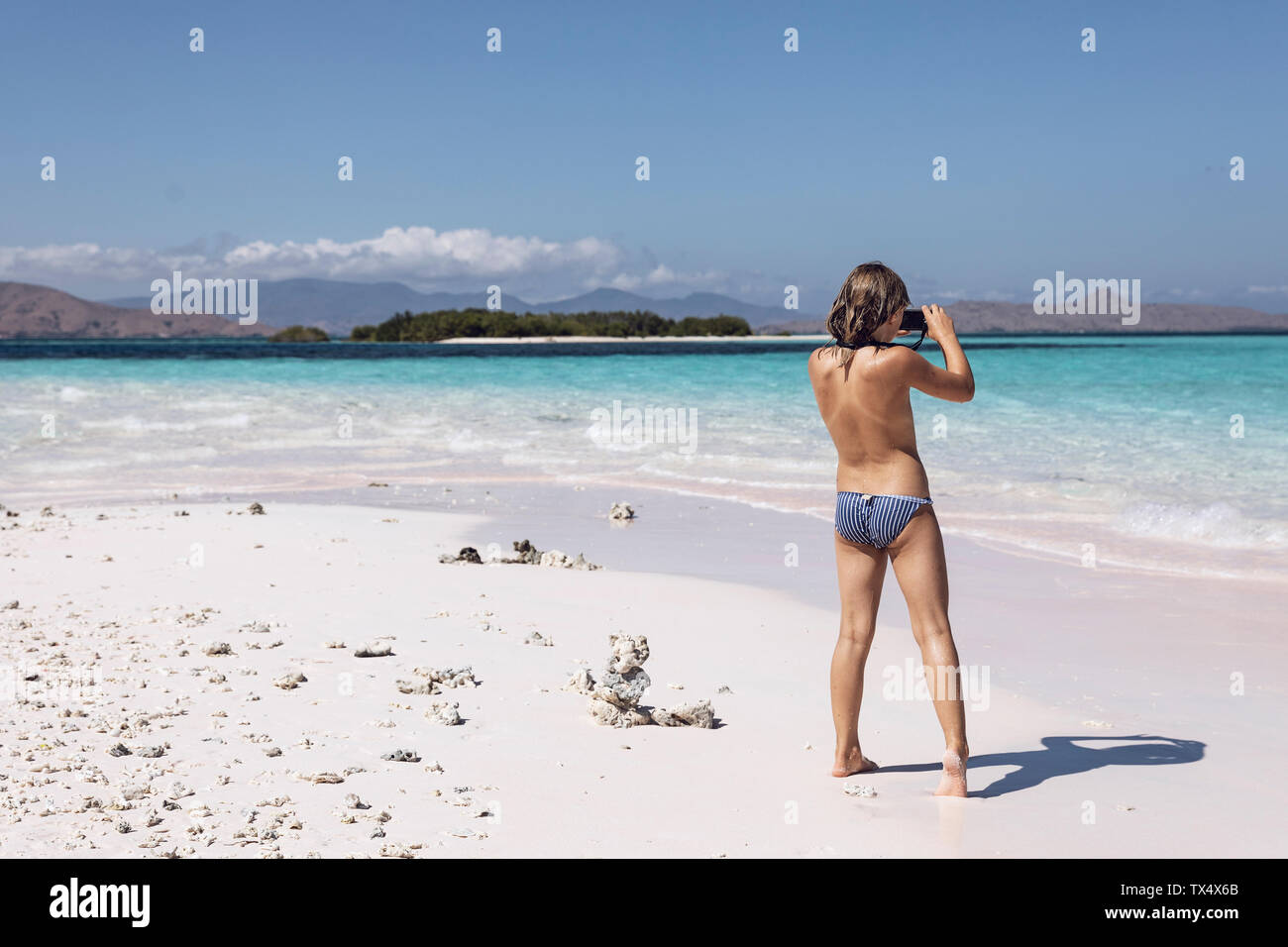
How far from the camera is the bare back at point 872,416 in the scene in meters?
3.84

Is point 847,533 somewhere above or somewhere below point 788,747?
above

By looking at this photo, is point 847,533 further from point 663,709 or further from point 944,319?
point 663,709

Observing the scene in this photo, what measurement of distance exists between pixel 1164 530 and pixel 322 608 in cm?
765

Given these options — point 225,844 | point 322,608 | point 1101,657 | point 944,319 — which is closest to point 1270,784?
point 1101,657

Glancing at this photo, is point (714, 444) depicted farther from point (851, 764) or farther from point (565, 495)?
point (851, 764)

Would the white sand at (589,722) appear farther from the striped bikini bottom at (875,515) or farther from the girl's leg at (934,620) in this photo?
the striped bikini bottom at (875,515)

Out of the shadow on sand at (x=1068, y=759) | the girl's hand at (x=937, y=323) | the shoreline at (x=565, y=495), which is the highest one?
the girl's hand at (x=937, y=323)

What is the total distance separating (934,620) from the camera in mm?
3930

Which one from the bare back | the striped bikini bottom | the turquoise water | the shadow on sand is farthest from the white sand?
the turquoise water

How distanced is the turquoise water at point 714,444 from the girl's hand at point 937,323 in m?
5.62

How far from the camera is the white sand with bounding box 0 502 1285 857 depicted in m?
3.47

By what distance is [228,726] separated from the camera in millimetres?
4371

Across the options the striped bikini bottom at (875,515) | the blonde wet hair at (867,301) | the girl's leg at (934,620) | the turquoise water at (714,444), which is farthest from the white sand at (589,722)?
the turquoise water at (714,444)

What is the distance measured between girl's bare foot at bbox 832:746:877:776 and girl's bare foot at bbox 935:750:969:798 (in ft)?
1.05
